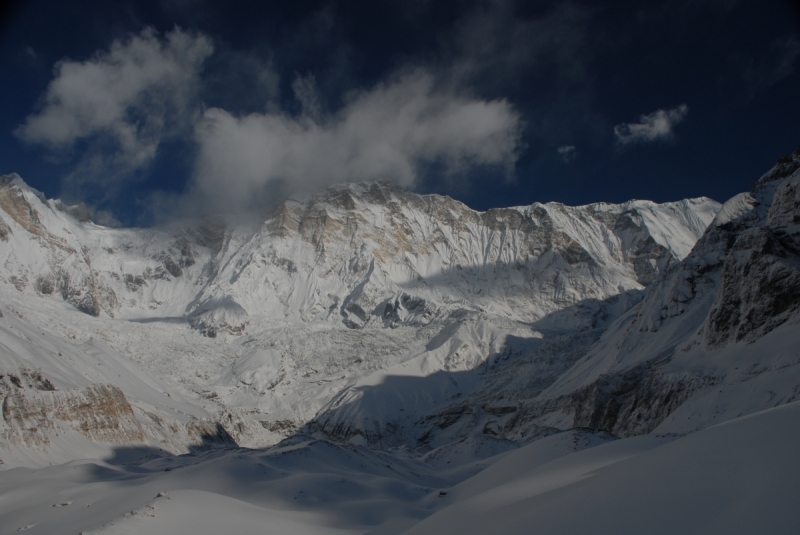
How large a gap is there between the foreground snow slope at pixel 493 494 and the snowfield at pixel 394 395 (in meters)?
0.07

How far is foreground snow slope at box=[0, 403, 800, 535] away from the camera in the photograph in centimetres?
737

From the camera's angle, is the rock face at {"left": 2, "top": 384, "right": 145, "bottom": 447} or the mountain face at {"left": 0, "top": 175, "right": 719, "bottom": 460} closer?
the rock face at {"left": 2, "top": 384, "right": 145, "bottom": 447}

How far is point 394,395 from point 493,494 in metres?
92.6

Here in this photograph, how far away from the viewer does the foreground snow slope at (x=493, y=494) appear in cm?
737

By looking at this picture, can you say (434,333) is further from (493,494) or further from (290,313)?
(493,494)

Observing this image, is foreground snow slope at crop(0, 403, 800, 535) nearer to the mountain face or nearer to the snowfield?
the snowfield

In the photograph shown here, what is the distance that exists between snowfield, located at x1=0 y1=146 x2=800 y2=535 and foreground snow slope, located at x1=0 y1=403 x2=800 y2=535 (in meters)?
0.07

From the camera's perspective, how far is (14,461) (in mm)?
35031

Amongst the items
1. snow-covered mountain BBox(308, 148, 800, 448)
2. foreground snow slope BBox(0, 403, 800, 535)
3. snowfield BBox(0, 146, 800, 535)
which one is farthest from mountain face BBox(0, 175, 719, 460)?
foreground snow slope BBox(0, 403, 800, 535)

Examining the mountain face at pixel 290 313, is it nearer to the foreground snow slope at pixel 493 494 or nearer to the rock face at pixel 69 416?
the rock face at pixel 69 416

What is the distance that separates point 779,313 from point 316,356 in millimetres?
105832

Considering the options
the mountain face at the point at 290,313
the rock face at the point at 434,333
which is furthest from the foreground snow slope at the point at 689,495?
the mountain face at the point at 290,313

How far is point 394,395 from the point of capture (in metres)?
104

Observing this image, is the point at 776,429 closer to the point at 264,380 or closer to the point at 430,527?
the point at 430,527
